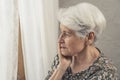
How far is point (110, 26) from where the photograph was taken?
235 cm

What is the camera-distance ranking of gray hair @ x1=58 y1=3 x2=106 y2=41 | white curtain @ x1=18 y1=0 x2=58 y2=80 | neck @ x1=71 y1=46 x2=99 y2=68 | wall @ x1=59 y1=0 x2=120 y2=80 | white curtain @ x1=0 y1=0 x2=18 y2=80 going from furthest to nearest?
wall @ x1=59 y1=0 x2=120 y2=80 < white curtain @ x1=18 y1=0 x2=58 y2=80 < white curtain @ x1=0 y1=0 x2=18 y2=80 < neck @ x1=71 y1=46 x2=99 y2=68 < gray hair @ x1=58 y1=3 x2=106 y2=41

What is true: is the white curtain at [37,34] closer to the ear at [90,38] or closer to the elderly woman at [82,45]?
the elderly woman at [82,45]

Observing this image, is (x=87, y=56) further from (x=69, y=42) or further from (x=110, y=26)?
(x=110, y=26)

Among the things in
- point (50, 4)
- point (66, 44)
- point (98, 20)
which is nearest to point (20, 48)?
point (50, 4)

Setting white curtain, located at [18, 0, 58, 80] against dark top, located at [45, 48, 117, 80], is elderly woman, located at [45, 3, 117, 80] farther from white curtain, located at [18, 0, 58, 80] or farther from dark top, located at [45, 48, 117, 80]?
white curtain, located at [18, 0, 58, 80]

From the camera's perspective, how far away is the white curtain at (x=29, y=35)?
1.82 metres

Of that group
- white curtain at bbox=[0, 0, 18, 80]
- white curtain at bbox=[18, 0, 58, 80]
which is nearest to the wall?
white curtain at bbox=[18, 0, 58, 80]

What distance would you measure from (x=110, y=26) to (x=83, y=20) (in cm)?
86

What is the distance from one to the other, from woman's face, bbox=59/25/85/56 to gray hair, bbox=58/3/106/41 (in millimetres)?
32

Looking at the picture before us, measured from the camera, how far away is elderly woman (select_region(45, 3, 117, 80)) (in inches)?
61.8

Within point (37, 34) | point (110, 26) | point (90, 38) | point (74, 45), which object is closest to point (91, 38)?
point (90, 38)

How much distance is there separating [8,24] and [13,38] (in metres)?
0.11

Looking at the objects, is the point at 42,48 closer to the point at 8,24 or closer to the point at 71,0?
the point at 8,24

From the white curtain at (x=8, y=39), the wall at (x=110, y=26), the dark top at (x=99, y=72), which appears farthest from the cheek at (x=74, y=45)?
the wall at (x=110, y=26)
